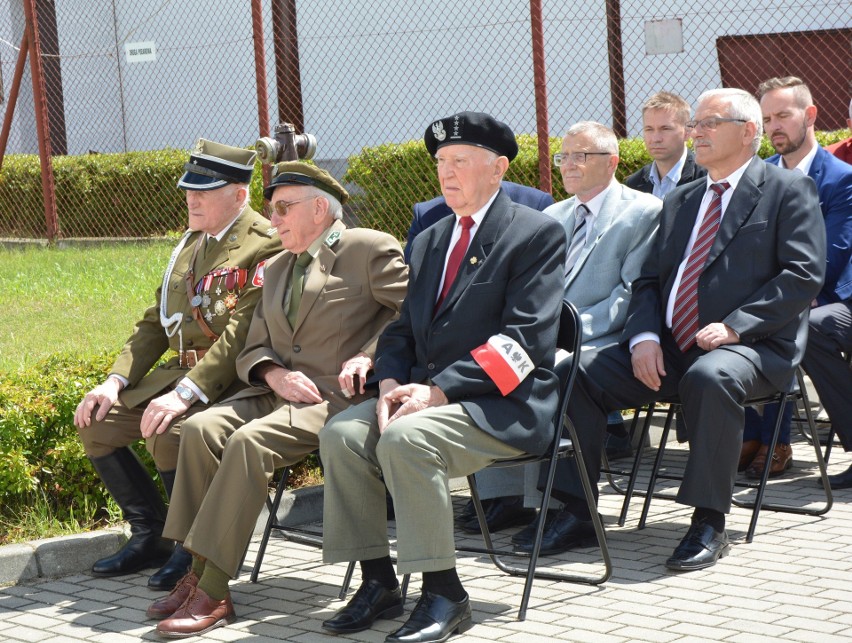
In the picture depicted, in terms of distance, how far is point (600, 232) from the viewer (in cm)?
604

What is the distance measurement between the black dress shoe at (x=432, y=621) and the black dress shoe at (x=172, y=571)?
4.00ft

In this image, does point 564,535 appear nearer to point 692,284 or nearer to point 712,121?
point 692,284

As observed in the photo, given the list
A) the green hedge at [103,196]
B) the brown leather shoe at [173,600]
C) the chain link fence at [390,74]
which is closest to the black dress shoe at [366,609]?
the brown leather shoe at [173,600]

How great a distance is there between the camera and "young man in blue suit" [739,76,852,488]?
6.49m

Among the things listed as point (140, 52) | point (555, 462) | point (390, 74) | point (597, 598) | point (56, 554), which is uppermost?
point (390, 74)

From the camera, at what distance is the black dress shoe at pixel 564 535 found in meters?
5.54

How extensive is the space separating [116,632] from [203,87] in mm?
14214

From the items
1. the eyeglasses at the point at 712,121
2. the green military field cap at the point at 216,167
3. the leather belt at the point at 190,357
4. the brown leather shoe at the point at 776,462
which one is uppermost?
the eyeglasses at the point at 712,121

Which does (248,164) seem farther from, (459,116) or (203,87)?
(203,87)

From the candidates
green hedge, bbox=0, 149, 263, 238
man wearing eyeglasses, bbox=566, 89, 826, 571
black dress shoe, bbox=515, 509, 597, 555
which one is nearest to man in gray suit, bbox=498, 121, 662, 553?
man wearing eyeglasses, bbox=566, 89, 826, 571

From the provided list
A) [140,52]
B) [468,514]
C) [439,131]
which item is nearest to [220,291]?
[439,131]

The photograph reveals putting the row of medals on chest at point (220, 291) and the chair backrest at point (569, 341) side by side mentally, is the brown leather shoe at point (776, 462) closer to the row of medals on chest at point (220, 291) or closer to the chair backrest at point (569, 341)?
the chair backrest at point (569, 341)

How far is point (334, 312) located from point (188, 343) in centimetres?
84

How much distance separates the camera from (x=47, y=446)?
6098 mm
